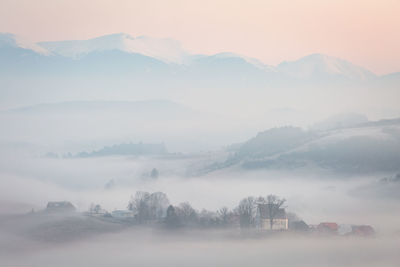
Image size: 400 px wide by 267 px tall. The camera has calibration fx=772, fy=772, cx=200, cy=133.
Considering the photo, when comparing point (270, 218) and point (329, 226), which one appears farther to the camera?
point (329, 226)

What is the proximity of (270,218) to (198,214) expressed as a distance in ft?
28.5

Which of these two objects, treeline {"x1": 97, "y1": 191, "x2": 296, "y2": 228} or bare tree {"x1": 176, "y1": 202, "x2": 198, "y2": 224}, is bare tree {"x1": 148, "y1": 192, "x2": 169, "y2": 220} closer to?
treeline {"x1": 97, "y1": 191, "x2": 296, "y2": 228}

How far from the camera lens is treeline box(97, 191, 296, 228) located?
3004 inches

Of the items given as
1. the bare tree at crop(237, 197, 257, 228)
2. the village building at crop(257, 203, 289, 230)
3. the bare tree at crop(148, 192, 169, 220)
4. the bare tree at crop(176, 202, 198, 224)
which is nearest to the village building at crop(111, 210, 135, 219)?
the bare tree at crop(148, 192, 169, 220)

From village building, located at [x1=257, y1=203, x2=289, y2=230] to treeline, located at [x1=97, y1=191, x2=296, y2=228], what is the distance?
0.75 ft

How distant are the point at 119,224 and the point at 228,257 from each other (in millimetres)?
15992

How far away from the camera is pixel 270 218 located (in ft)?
255

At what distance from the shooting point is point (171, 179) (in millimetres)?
128125

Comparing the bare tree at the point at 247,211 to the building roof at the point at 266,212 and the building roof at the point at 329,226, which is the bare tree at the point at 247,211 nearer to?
the building roof at the point at 266,212

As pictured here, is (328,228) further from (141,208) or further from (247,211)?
(141,208)

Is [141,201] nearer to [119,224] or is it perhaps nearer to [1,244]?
[119,224]

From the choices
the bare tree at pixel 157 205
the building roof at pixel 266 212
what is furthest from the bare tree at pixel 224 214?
the bare tree at pixel 157 205

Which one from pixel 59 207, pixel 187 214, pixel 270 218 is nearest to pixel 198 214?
pixel 187 214

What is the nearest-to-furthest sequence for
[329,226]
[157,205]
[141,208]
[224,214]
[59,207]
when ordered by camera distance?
[329,226], [224,214], [141,208], [157,205], [59,207]
